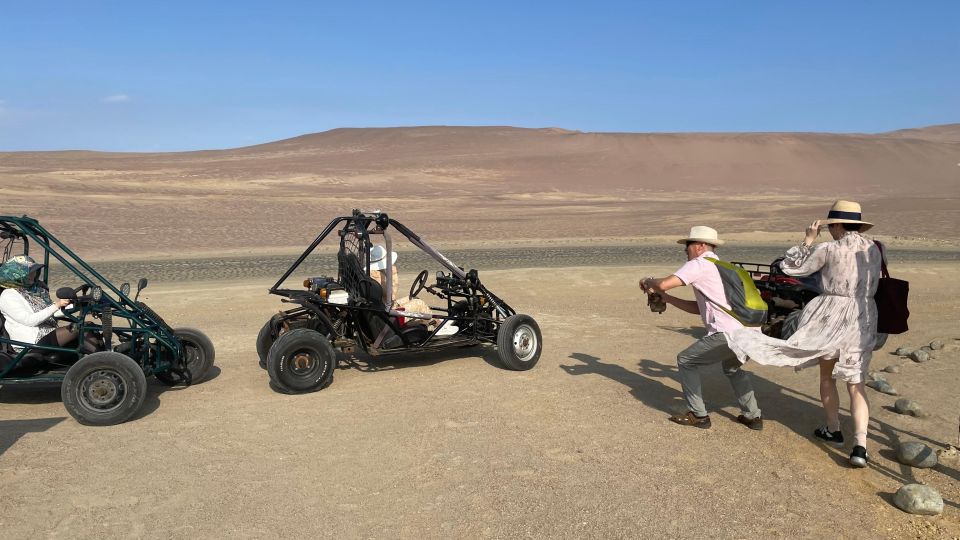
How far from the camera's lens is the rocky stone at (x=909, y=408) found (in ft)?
22.6

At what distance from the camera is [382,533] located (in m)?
4.66

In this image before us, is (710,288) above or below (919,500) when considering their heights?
above

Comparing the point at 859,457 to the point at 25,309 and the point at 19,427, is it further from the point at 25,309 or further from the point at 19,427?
the point at 25,309

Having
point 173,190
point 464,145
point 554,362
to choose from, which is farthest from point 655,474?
point 464,145

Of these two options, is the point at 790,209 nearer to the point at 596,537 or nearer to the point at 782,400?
the point at 782,400

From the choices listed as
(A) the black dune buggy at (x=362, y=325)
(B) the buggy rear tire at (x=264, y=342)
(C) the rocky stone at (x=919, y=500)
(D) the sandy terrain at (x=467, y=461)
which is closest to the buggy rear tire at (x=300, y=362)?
(A) the black dune buggy at (x=362, y=325)

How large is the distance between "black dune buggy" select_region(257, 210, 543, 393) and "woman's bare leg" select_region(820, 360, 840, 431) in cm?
357

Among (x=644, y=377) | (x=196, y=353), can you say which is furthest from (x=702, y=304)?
(x=196, y=353)

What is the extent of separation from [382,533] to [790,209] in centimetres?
4730

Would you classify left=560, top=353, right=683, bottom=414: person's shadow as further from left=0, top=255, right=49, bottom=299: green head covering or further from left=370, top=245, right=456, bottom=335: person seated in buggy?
left=0, top=255, right=49, bottom=299: green head covering

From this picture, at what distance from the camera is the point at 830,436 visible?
19.8 feet

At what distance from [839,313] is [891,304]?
1.24 feet

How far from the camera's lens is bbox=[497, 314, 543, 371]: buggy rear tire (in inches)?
340

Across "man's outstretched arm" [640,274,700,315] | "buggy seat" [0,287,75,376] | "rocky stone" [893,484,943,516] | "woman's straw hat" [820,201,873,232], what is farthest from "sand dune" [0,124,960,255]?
"rocky stone" [893,484,943,516]
